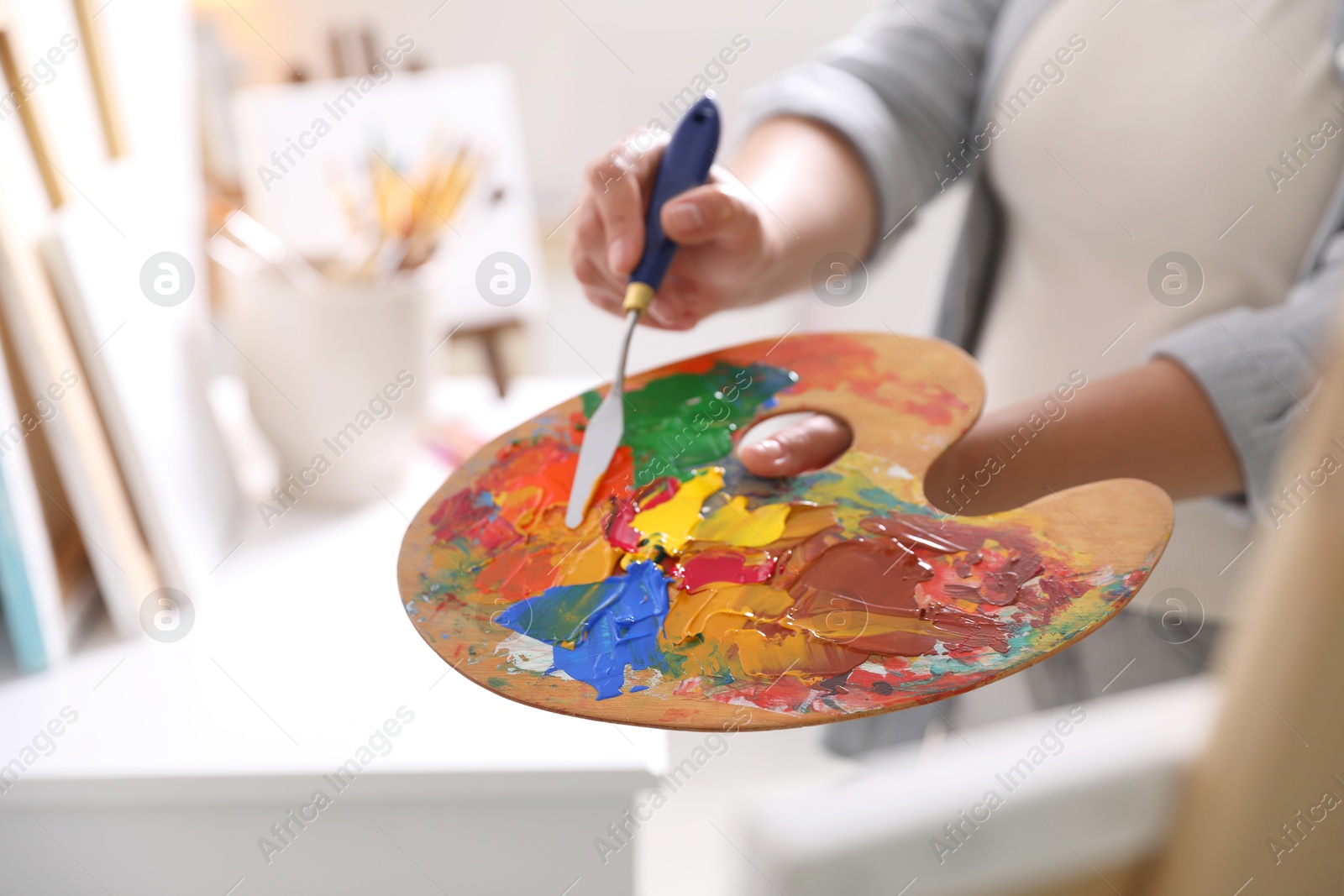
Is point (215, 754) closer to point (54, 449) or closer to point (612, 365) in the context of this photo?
point (54, 449)

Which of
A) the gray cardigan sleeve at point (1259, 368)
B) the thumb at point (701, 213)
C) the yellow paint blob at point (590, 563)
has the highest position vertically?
the thumb at point (701, 213)

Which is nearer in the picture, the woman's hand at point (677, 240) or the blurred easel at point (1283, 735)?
the blurred easel at point (1283, 735)

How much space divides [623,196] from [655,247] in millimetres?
27

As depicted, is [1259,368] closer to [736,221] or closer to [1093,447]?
[1093,447]

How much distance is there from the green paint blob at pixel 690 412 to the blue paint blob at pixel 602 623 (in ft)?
0.22

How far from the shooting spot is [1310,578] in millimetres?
113

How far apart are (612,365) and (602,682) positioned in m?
0.96

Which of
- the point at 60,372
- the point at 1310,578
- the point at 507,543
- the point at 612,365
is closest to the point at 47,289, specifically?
the point at 60,372

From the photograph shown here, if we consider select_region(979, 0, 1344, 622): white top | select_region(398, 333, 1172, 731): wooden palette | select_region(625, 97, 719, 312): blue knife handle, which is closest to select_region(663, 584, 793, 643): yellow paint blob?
select_region(398, 333, 1172, 731): wooden palette

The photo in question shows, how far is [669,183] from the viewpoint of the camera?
0.43 metres

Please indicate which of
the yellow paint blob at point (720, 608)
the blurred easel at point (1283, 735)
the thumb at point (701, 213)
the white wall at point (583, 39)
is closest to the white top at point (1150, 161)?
the thumb at point (701, 213)

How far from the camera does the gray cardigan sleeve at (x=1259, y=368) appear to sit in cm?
38

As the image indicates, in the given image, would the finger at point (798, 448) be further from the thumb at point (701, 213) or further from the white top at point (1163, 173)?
the white top at point (1163, 173)

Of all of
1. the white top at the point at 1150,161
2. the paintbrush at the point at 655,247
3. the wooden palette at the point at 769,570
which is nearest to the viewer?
the wooden palette at the point at 769,570
